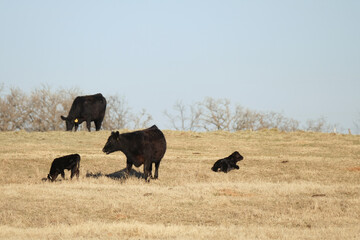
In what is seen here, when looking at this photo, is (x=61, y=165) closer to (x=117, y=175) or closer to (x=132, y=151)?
(x=132, y=151)

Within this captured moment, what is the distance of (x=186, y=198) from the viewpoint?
16422 millimetres

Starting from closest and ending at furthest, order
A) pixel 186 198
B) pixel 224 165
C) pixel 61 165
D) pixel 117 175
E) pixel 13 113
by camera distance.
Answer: pixel 186 198
pixel 61 165
pixel 117 175
pixel 224 165
pixel 13 113

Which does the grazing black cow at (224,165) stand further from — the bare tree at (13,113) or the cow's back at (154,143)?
the bare tree at (13,113)

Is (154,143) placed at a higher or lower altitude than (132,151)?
higher

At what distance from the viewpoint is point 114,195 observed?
54.4 ft

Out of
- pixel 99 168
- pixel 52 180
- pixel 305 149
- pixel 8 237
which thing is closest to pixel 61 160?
pixel 52 180

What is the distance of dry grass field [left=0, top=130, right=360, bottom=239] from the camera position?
472 inches

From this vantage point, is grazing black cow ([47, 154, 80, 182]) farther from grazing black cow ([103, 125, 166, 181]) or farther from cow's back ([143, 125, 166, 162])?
cow's back ([143, 125, 166, 162])

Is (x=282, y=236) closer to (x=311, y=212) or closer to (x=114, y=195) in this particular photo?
(x=311, y=212)

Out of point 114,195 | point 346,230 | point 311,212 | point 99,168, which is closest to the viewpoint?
point 346,230

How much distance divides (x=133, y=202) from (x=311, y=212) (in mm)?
4738

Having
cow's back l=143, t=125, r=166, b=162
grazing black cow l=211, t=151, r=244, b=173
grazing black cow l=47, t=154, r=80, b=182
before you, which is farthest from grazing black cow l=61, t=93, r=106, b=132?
grazing black cow l=47, t=154, r=80, b=182

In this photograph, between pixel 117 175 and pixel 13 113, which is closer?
pixel 117 175

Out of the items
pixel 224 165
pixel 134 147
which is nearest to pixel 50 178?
pixel 134 147
